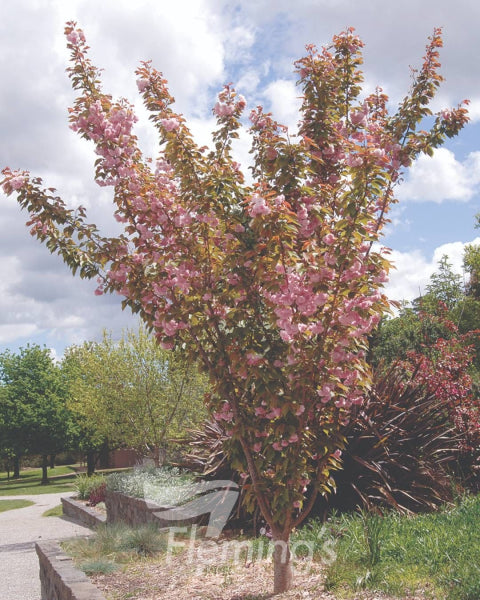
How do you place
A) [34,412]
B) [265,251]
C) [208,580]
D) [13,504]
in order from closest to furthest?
[265,251]
[208,580]
[13,504]
[34,412]

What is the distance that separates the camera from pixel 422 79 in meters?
5.58

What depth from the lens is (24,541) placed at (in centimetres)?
1142

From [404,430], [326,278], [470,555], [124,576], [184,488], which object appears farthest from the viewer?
[184,488]

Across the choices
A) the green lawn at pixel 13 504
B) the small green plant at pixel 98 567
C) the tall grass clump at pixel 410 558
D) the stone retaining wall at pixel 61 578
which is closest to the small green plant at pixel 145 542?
the small green plant at pixel 98 567

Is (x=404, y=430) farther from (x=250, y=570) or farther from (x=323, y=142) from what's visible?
(x=323, y=142)

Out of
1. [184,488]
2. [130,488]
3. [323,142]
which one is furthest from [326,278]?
[130,488]

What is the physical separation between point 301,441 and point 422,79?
3557mm

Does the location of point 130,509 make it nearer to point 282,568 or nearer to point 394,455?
point 394,455

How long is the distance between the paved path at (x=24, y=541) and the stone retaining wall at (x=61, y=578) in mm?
563

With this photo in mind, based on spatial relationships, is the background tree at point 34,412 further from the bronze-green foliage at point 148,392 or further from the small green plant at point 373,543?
the small green plant at point 373,543

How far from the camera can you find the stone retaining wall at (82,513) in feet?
36.5

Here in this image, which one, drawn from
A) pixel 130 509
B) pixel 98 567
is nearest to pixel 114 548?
pixel 98 567

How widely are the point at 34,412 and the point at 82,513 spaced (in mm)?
20689

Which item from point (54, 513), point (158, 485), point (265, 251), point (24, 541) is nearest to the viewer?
point (265, 251)
